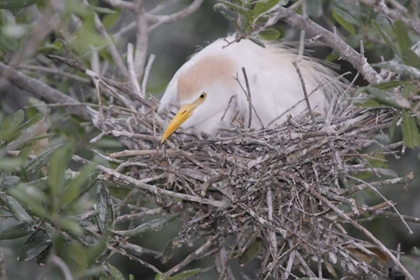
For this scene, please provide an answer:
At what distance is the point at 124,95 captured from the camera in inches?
127

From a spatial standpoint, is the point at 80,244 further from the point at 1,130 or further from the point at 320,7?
the point at 320,7

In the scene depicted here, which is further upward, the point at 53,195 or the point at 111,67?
the point at 53,195

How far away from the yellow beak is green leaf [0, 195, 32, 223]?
72 cm

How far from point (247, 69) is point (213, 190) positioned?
673mm

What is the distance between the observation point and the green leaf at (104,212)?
242 centimetres

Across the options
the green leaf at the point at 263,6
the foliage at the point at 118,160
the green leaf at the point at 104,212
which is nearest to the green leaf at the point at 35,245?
the foliage at the point at 118,160

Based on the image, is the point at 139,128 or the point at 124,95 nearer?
the point at 139,128

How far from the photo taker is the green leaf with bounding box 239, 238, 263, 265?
9.86 feet

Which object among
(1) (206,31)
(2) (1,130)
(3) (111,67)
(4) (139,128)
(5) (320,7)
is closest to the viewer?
(2) (1,130)

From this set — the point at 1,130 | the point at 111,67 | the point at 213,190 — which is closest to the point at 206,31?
the point at 111,67

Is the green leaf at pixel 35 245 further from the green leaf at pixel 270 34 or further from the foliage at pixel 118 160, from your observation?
the green leaf at pixel 270 34

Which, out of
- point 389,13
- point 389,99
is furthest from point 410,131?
point 389,13

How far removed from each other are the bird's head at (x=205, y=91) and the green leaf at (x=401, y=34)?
121 centimetres

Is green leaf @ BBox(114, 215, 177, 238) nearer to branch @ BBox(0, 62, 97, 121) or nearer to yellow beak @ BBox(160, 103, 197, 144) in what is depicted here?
yellow beak @ BBox(160, 103, 197, 144)
